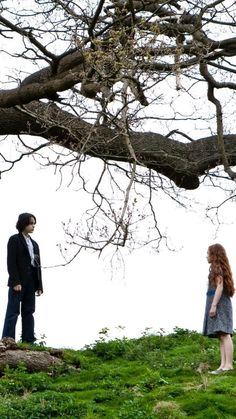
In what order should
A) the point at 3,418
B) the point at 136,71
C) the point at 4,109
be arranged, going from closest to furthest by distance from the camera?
1. the point at 3,418
2. the point at 136,71
3. the point at 4,109

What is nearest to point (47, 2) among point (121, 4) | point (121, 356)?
point (121, 4)

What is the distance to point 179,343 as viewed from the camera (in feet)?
46.5

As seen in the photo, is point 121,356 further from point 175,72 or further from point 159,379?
point 175,72

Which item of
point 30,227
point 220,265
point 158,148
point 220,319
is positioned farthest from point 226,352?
point 158,148

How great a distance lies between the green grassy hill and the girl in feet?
0.92

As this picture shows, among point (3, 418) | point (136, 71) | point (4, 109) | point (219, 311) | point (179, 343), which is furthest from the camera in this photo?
point (4, 109)

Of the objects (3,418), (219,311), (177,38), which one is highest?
(177,38)

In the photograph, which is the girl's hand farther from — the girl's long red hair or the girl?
the girl's long red hair

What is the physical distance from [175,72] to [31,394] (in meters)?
4.16

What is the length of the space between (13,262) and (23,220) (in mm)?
656

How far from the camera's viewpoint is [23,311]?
14133mm

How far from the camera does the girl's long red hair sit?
11.4m

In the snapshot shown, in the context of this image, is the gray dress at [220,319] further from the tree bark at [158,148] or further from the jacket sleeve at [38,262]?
the tree bark at [158,148]

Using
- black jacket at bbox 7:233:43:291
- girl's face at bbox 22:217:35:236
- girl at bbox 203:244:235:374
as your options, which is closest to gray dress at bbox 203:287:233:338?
girl at bbox 203:244:235:374
